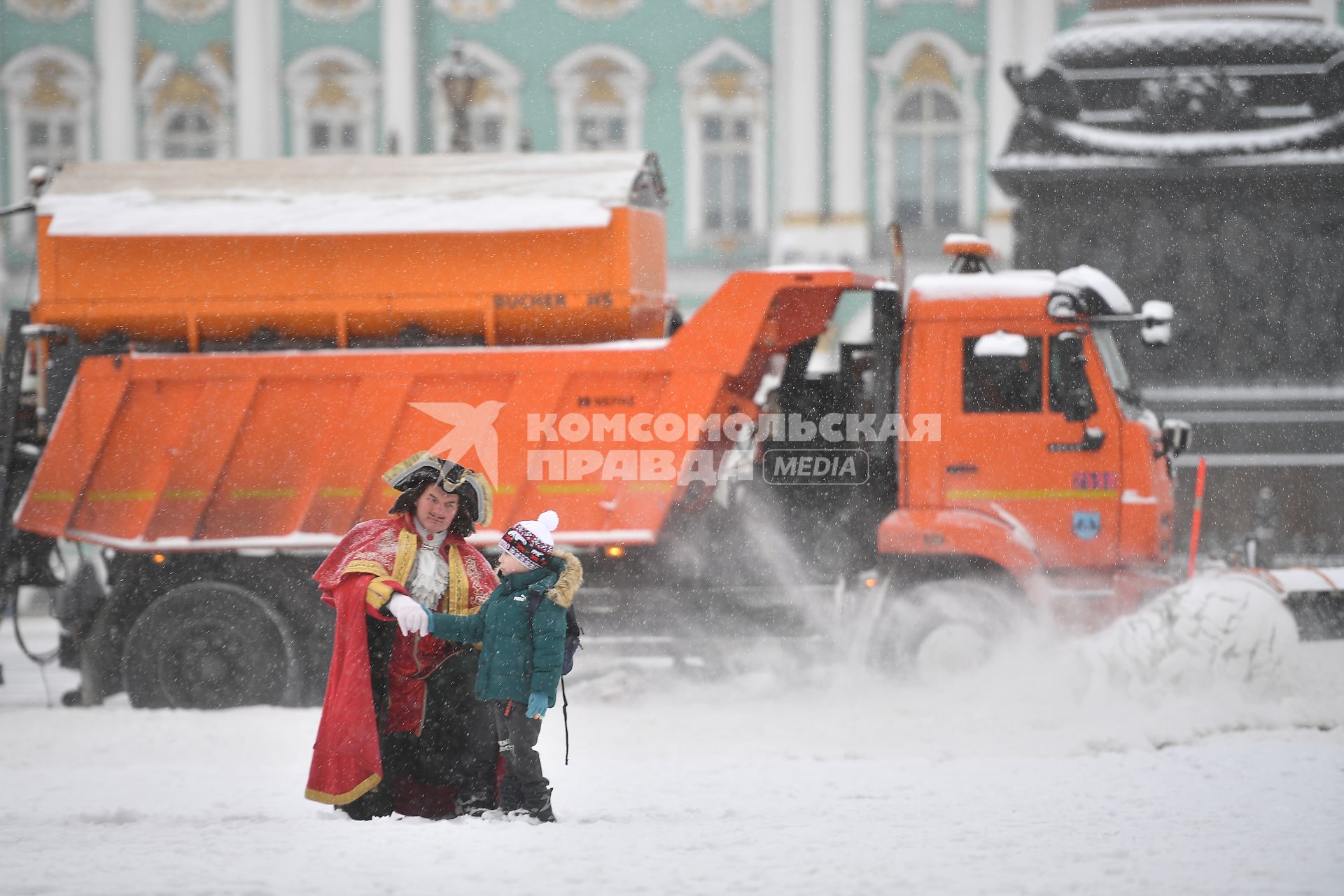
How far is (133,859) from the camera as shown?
6484 millimetres

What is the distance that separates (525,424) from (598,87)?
892 inches

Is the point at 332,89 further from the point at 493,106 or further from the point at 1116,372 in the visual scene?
the point at 1116,372

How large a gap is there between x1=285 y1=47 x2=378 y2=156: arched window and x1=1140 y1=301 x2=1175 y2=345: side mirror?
24.0 m

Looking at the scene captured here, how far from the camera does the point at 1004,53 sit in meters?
31.2

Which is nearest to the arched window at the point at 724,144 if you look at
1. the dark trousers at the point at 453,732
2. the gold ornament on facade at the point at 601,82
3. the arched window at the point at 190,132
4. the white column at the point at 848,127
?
the gold ornament on facade at the point at 601,82

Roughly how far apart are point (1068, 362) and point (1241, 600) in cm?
161

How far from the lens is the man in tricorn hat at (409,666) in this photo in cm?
668

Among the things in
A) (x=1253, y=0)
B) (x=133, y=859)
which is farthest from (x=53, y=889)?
(x=1253, y=0)

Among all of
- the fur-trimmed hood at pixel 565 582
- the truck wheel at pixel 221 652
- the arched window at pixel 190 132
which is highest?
the arched window at pixel 190 132

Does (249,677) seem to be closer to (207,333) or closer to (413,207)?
(207,333)

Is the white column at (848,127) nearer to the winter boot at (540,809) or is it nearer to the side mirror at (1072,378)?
the side mirror at (1072,378)

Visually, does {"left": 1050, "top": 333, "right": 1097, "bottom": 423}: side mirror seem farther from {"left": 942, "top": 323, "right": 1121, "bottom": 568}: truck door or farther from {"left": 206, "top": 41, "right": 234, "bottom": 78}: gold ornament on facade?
{"left": 206, "top": 41, "right": 234, "bottom": 78}: gold ornament on facade

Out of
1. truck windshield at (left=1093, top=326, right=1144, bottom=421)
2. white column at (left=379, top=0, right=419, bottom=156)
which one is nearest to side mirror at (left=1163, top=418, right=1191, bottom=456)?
truck windshield at (left=1093, top=326, right=1144, bottom=421)

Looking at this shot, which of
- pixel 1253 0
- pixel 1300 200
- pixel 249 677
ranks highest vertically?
pixel 1253 0
